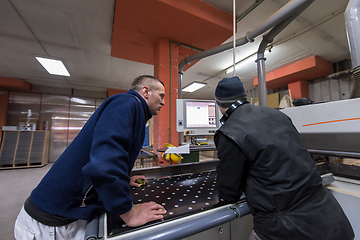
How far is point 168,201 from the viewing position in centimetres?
91

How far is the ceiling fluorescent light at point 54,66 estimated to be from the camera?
4.29 meters

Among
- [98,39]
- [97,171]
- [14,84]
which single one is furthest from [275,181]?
[14,84]

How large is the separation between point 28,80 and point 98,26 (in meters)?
5.21

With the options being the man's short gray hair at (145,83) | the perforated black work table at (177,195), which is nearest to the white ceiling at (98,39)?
the man's short gray hair at (145,83)

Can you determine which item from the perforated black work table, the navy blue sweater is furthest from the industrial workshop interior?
the navy blue sweater

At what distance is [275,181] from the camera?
0.74m

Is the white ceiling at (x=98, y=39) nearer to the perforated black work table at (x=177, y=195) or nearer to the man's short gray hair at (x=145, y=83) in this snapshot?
the man's short gray hair at (x=145, y=83)

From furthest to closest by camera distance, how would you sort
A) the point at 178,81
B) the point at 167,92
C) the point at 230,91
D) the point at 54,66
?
the point at 54,66 → the point at 178,81 → the point at 167,92 → the point at 230,91

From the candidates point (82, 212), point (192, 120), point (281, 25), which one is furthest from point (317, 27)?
point (82, 212)

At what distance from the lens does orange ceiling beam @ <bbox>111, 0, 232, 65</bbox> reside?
7.20 feet

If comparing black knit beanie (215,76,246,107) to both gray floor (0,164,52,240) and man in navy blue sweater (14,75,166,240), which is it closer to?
man in navy blue sweater (14,75,166,240)

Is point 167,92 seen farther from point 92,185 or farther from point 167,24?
point 92,185

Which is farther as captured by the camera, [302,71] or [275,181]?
[302,71]

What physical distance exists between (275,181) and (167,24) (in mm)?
2652
